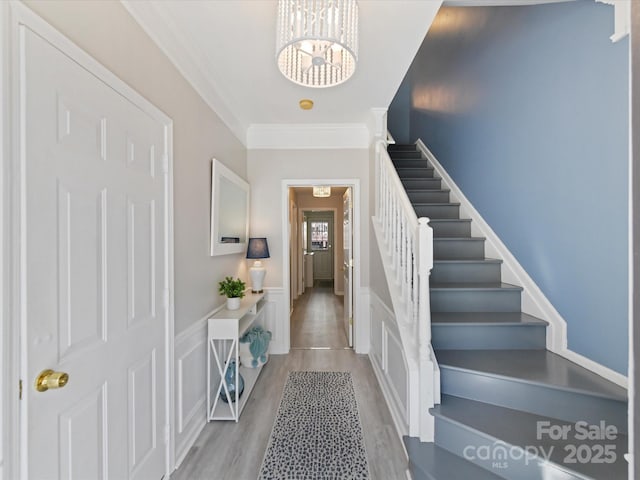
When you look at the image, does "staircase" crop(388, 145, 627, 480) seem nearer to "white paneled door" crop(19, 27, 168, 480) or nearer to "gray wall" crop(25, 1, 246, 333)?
"white paneled door" crop(19, 27, 168, 480)

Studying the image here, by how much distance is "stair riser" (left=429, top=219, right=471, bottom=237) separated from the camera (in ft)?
9.29

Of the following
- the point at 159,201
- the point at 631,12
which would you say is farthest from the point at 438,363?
the point at 159,201

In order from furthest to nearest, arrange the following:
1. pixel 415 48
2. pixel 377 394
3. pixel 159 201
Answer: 1. pixel 377 394
2. pixel 415 48
3. pixel 159 201

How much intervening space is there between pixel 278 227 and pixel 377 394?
78.8 inches

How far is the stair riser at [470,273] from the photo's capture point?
2395 millimetres

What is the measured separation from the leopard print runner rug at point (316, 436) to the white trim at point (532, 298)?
1443 mm

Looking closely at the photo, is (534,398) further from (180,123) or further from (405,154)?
(405,154)

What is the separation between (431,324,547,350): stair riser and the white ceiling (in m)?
1.89

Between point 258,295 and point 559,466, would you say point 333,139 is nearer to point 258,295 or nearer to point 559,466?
point 258,295

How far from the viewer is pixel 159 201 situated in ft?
5.17

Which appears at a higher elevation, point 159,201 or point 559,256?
point 159,201

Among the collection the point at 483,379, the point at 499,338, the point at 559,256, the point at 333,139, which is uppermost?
the point at 333,139

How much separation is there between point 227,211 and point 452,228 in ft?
7.13

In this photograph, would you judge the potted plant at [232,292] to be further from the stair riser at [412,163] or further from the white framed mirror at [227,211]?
the stair riser at [412,163]
